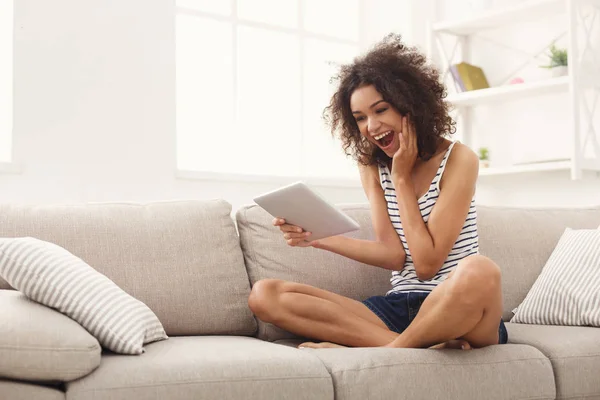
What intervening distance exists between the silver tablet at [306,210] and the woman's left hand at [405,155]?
0.32 metres

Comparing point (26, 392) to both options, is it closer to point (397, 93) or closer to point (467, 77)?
point (397, 93)

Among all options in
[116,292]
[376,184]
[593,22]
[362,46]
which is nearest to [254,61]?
[362,46]

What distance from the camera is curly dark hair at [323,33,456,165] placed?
2232 millimetres

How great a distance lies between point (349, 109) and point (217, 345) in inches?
35.0

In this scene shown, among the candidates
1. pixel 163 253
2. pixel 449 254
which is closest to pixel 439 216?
pixel 449 254

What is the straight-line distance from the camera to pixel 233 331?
2.19 m

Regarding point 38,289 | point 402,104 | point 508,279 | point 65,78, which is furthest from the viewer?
point 65,78

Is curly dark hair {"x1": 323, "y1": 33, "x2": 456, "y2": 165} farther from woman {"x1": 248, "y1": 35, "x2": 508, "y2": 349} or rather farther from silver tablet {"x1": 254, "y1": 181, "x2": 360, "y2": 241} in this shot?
silver tablet {"x1": 254, "y1": 181, "x2": 360, "y2": 241}

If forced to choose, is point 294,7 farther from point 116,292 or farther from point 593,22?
point 116,292

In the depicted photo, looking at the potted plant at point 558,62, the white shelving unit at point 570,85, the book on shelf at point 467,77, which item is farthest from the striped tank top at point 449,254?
the book on shelf at point 467,77

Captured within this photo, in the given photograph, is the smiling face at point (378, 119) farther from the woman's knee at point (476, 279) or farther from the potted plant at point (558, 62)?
the potted plant at point (558, 62)

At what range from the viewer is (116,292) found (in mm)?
1822

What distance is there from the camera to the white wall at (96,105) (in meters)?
3.29

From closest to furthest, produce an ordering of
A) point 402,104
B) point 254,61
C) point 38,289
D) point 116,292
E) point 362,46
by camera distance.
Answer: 1. point 38,289
2. point 116,292
3. point 402,104
4. point 254,61
5. point 362,46
